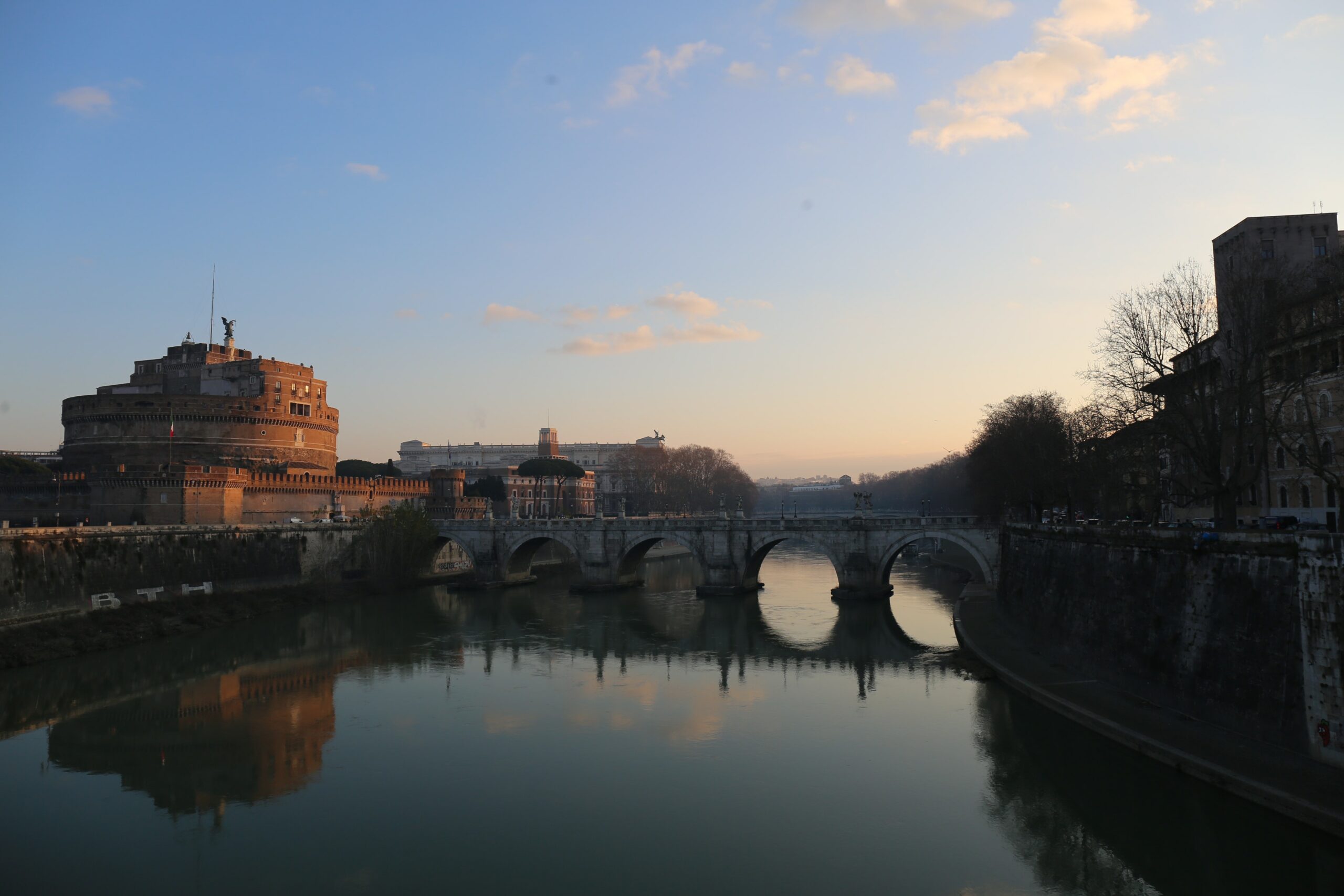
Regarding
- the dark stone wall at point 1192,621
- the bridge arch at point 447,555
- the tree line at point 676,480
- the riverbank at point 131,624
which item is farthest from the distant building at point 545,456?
the dark stone wall at point 1192,621

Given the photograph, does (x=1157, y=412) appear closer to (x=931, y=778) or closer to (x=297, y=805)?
(x=931, y=778)

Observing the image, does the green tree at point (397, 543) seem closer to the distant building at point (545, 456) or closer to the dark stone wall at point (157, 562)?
the dark stone wall at point (157, 562)

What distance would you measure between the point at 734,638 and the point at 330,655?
1573 centimetres

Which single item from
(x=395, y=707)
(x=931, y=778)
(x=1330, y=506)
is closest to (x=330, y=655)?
(x=395, y=707)

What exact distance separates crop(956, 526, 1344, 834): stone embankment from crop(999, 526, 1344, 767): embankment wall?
31 mm

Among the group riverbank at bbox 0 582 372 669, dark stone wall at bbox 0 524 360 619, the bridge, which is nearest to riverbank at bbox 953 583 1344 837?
the bridge

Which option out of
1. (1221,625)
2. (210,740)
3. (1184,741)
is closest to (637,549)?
(210,740)

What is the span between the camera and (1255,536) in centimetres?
1769

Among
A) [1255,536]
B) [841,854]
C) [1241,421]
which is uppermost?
[1241,421]

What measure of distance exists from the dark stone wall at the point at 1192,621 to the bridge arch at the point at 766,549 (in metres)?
19.2

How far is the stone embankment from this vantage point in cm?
1505

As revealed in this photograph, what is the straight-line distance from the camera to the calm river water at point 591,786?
47.3 ft

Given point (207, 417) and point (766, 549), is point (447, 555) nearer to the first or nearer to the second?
point (207, 417)

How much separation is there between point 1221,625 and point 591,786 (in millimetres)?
13326
